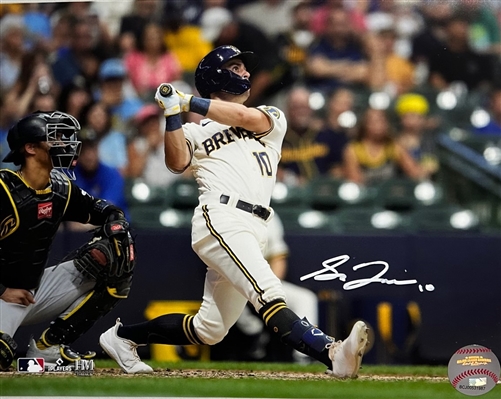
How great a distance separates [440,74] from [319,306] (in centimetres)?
164

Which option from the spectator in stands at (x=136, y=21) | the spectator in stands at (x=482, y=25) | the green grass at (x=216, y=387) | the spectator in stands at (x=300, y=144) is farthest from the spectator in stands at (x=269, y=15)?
the green grass at (x=216, y=387)

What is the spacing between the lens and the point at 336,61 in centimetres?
557

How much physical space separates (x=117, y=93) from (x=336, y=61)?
1341 mm

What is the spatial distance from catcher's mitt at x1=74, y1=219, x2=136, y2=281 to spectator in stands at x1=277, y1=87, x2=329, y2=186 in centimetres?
107

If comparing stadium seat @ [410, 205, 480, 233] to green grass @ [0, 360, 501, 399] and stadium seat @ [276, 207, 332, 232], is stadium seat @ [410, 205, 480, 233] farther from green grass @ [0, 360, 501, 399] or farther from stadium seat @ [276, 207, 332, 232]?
green grass @ [0, 360, 501, 399]

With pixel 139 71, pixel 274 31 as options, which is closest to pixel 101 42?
pixel 139 71

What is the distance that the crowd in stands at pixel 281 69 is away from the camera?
507 cm

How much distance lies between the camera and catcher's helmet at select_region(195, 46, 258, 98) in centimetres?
432

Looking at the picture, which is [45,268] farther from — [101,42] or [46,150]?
Result: [101,42]

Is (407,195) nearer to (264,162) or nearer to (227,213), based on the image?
(264,162)

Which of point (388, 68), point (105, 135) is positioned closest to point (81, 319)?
point (105, 135)

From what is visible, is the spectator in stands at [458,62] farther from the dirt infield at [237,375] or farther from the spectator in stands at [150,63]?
the dirt infield at [237,375]

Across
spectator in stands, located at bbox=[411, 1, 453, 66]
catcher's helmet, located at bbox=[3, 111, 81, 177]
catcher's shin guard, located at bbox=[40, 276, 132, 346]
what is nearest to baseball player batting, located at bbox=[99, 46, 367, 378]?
catcher's shin guard, located at bbox=[40, 276, 132, 346]
